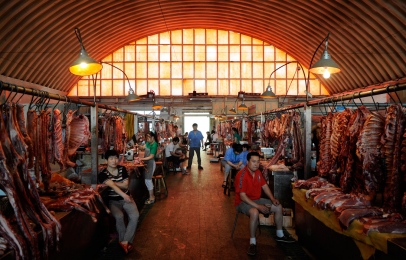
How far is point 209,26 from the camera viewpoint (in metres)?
20.3

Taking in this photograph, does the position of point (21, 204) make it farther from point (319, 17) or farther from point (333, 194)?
point (319, 17)

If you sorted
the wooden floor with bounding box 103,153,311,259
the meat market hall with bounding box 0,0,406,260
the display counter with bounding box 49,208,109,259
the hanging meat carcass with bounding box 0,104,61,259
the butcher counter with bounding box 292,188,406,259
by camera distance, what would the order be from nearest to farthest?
the hanging meat carcass with bounding box 0,104,61,259 → the butcher counter with bounding box 292,188,406,259 → the meat market hall with bounding box 0,0,406,260 → the display counter with bounding box 49,208,109,259 → the wooden floor with bounding box 103,153,311,259

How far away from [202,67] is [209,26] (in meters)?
2.58

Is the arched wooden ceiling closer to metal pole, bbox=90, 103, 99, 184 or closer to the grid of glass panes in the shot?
the grid of glass panes

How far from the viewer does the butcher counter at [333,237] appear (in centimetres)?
270

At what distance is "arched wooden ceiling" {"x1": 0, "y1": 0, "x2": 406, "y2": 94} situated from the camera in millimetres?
12500

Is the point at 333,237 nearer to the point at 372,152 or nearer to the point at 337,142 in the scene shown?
the point at 372,152

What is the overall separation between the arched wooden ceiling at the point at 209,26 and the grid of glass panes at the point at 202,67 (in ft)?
2.47

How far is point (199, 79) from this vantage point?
69.2ft

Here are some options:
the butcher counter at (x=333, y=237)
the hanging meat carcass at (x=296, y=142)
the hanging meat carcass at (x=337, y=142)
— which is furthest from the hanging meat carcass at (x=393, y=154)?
the hanging meat carcass at (x=296, y=142)

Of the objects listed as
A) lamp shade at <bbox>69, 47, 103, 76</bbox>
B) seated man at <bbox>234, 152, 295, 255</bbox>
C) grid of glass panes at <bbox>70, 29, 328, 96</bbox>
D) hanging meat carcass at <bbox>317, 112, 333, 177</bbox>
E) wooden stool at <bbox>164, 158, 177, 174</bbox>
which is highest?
grid of glass panes at <bbox>70, 29, 328, 96</bbox>

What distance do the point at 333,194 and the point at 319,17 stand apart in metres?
12.6

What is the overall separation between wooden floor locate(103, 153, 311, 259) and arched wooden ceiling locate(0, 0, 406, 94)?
9.30 meters

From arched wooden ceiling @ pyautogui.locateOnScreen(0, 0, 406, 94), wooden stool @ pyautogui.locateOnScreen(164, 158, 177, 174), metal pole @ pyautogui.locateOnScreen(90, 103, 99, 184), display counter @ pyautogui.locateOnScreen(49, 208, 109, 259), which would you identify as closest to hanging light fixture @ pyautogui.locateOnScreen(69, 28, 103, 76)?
metal pole @ pyautogui.locateOnScreen(90, 103, 99, 184)
